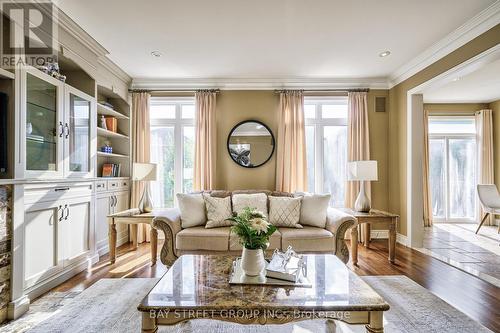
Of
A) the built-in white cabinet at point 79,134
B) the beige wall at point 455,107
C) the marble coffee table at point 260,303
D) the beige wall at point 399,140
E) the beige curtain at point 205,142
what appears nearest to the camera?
the marble coffee table at point 260,303

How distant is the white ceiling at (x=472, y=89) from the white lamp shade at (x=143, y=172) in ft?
13.7

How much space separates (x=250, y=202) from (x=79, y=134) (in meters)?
2.31

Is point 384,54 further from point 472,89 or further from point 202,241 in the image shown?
point 202,241

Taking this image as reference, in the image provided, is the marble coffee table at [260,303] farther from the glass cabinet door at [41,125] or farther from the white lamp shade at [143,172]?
the white lamp shade at [143,172]

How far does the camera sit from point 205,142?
14.5 feet

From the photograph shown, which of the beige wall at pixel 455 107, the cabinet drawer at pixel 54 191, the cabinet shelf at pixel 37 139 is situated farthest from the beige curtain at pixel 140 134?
the beige wall at pixel 455 107

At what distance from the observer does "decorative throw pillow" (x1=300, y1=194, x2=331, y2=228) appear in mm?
3383

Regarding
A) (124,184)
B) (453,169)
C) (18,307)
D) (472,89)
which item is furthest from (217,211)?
(453,169)

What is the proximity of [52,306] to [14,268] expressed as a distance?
47cm

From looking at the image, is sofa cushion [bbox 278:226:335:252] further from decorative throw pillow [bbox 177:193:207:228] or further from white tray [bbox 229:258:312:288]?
white tray [bbox 229:258:312:288]

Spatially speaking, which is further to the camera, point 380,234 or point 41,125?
point 380,234

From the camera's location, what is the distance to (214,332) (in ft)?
6.39

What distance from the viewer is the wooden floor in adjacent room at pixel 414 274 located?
2.38 meters

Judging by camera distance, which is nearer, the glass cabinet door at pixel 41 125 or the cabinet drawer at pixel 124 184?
the glass cabinet door at pixel 41 125
